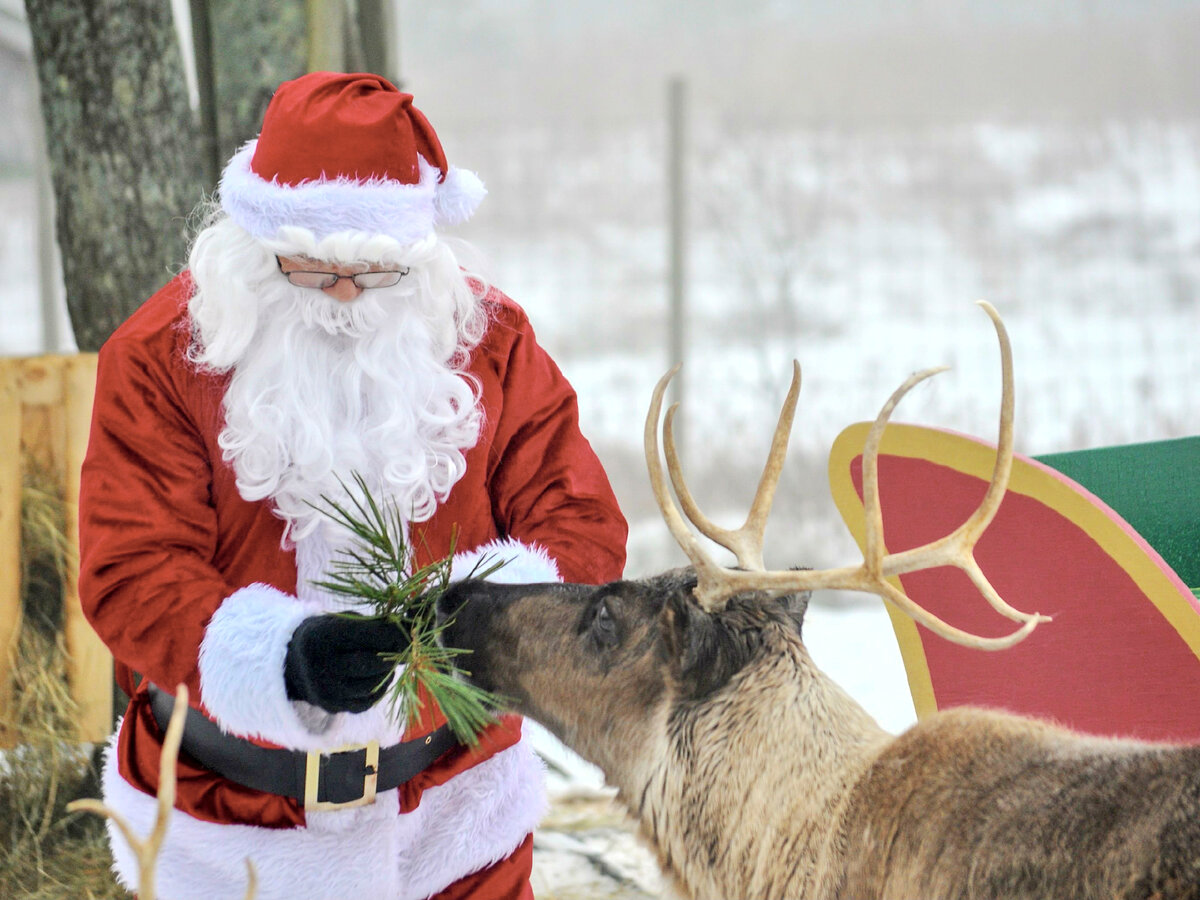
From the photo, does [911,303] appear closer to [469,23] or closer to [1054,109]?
[1054,109]

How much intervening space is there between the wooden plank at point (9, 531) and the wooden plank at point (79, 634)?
0.13 metres

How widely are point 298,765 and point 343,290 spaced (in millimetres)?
846

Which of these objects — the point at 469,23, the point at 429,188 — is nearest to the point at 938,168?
the point at 469,23

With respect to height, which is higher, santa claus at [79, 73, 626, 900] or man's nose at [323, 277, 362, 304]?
man's nose at [323, 277, 362, 304]

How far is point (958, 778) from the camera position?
175 centimetres

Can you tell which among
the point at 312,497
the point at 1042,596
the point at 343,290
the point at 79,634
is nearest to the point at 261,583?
the point at 312,497

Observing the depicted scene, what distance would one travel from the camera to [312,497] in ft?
6.70

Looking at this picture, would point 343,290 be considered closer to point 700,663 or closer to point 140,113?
point 700,663

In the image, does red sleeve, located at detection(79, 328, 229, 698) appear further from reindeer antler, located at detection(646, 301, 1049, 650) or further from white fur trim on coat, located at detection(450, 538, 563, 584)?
reindeer antler, located at detection(646, 301, 1049, 650)

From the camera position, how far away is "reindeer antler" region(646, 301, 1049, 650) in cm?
172

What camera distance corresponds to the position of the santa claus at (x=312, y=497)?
74.5 inches

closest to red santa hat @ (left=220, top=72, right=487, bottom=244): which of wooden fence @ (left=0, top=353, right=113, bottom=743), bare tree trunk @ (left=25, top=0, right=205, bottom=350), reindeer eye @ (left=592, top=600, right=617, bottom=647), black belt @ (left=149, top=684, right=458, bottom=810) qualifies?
reindeer eye @ (left=592, top=600, right=617, bottom=647)

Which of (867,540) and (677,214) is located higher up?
(677,214)

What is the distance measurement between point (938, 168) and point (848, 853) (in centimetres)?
782
